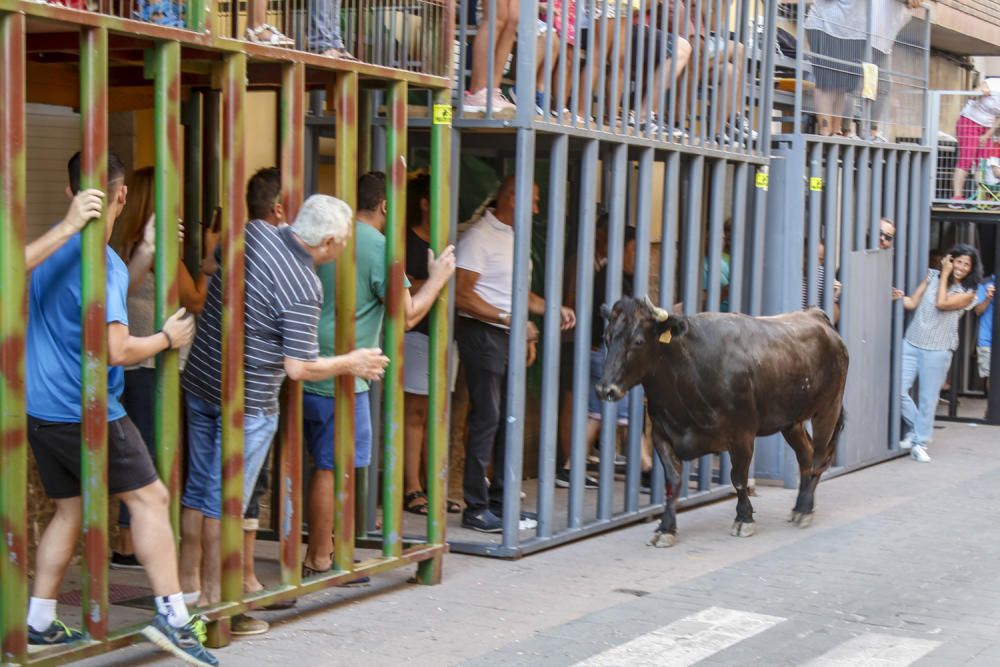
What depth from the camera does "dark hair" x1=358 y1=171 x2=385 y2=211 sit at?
331 inches

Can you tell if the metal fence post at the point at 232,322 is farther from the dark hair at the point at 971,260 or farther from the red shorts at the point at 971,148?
the red shorts at the point at 971,148

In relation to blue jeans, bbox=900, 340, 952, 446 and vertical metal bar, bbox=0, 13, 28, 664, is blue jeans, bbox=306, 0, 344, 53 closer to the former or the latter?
vertical metal bar, bbox=0, 13, 28, 664

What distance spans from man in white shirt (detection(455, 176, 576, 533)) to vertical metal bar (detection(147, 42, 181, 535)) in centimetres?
321

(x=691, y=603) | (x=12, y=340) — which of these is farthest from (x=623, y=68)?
(x=12, y=340)

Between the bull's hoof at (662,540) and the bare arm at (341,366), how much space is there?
287 centimetres

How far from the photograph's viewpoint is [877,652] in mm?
7289

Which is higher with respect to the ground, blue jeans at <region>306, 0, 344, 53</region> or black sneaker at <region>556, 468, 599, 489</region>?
blue jeans at <region>306, 0, 344, 53</region>

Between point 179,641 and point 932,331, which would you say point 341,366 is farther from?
point 932,331

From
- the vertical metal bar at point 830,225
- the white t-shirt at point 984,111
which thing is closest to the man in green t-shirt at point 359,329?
the vertical metal bar at point 830,225

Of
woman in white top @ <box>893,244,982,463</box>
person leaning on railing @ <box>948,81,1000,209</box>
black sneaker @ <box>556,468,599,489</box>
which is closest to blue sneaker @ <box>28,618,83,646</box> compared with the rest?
black sneaker @ <box>556,468,599,489</box>

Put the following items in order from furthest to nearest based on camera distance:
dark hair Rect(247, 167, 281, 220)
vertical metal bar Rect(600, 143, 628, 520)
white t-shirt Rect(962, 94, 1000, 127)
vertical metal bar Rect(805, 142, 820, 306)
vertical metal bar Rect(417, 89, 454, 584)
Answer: white t-shirt Rect(962, 94, 1000, 127) < vertical metal bar Rect(805, 142, 820, 306) < vertical metal bar Rect(600, 143, 628, 520) < vertical metal bar Rect(417, 89, 454, 584) < dark hair Rect(247, 167, 281, 220)

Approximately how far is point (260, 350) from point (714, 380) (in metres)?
3.72

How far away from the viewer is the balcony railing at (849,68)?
42.2 ft

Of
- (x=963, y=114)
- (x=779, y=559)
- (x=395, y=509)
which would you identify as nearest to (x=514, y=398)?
(x=395, y=509)
